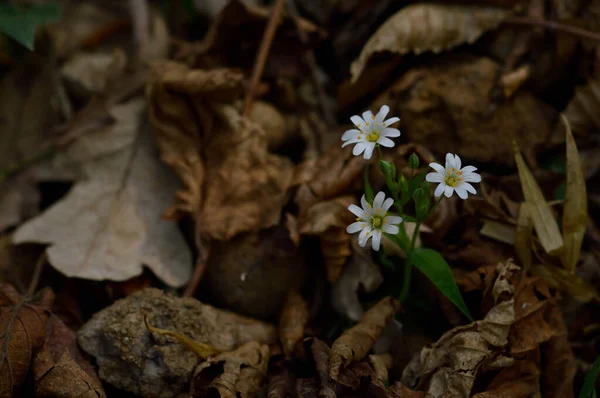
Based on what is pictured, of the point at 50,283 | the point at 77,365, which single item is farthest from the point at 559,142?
the point at 50,283

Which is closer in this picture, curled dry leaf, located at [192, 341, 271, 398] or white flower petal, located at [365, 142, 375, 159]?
white flower petal, located at [365, 142, 375, 159]

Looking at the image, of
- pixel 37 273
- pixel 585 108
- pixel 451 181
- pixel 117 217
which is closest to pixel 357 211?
pixel 451 181

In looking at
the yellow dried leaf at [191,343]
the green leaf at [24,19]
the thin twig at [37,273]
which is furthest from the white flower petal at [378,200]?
the green leaf at [24,19]

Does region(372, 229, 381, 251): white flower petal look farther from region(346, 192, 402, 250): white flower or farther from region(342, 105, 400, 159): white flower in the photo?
region(342, 105, 400, 159): white flower

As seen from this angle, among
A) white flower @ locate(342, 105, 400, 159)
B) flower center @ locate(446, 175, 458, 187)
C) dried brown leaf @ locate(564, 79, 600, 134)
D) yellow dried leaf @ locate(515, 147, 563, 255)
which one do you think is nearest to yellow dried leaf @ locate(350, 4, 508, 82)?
dried brown leaf @ locate(564, 79, 600, 134)

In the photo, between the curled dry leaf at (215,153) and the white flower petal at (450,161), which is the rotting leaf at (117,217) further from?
the white flower petal at (450,161)

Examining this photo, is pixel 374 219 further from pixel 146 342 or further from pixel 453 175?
pixel 146 342

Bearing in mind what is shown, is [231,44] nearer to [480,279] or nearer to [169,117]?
[169,117]
